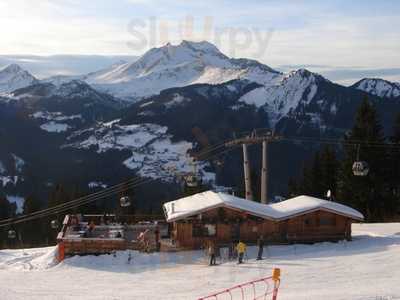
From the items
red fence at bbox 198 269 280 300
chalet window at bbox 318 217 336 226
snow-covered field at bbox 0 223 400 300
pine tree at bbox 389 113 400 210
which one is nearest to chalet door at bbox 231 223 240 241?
snow-covered field at bbox 0 223 400 300

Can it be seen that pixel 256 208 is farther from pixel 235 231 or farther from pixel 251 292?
pixel 251 292

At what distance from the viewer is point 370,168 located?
5312cm

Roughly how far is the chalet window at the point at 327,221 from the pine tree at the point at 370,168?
16.8 metres

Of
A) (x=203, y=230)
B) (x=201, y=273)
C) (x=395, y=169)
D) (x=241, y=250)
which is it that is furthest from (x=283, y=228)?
(x=395, y=169)

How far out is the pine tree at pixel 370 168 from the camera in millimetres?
53406

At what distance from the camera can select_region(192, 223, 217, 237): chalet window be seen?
36.7 metres

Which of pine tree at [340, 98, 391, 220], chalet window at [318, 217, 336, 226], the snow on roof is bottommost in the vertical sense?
chalet window at [318, 217, 336, 226]

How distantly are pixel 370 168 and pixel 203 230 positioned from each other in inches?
871

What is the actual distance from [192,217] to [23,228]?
188 ft

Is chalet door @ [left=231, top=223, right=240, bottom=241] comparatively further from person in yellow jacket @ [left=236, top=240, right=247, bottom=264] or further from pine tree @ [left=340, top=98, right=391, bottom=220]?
pine tree @ [left=340, top=98, right=391, bottom=220]

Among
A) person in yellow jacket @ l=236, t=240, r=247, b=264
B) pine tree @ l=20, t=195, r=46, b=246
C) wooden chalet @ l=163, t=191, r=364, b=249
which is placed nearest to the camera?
person in yellow jacket @ l=236, t=240, r=247, b=264

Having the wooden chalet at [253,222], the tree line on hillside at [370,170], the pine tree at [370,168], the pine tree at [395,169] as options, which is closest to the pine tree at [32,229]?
the tree line on hillside at [370,170]

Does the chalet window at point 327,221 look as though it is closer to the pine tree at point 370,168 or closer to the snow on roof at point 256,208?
the snow on roof at point 256,208

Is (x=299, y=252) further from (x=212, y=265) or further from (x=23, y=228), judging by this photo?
(x=23, y=228)
